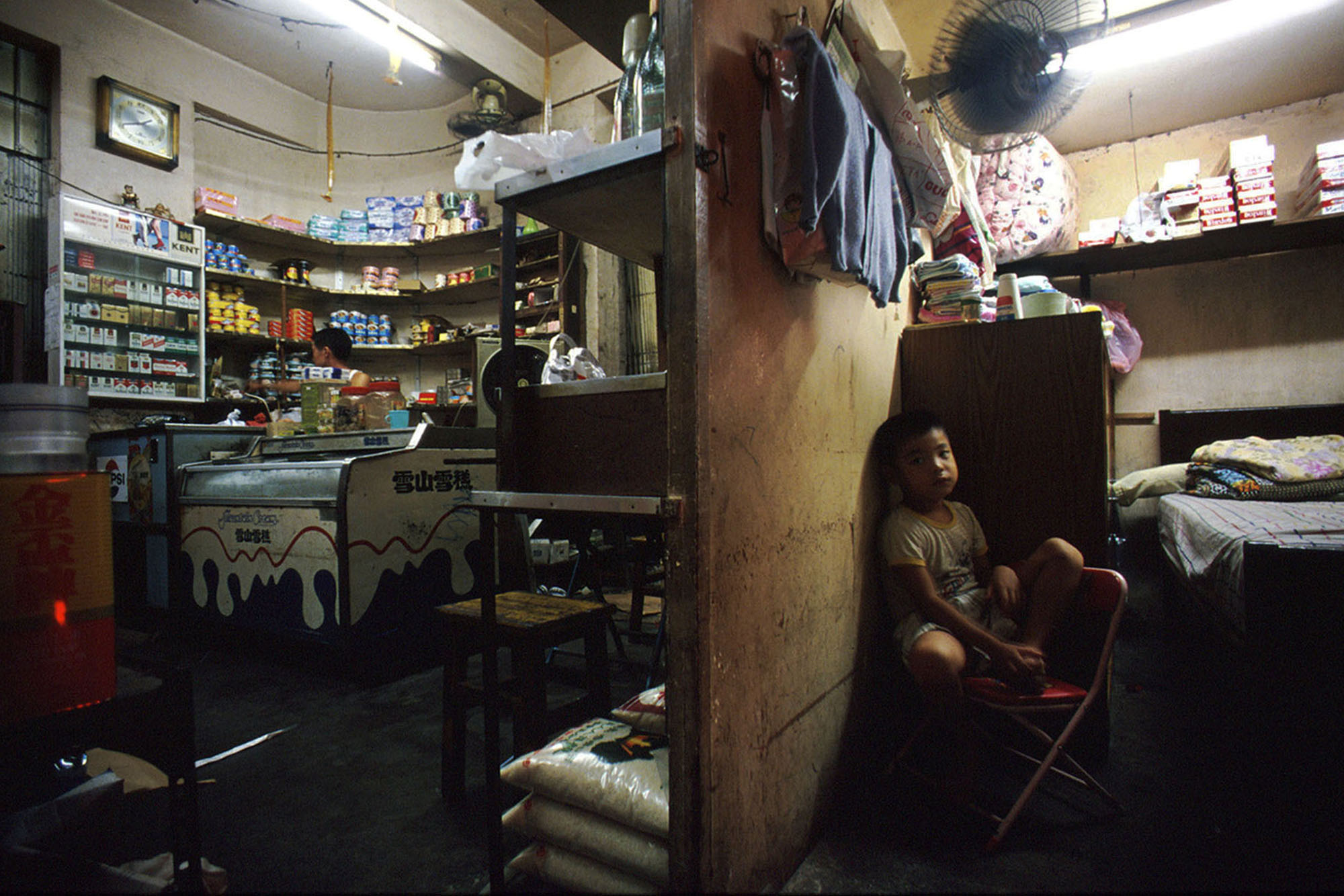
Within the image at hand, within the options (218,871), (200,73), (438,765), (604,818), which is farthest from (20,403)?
(200,73)

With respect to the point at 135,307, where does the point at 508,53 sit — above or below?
above

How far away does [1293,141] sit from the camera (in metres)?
3.99

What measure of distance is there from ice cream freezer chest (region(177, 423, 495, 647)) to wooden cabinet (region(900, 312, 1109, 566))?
7.25 ft

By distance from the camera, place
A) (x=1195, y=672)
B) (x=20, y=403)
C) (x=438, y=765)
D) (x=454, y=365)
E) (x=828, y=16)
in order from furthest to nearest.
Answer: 1. (x=454, y=365)
2. (x=1195, y=672)
3. (x=438, y=765)
4. (x=828, y=16)
5. (x=20, y=403)

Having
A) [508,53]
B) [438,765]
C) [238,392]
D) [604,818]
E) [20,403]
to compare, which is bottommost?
[438,765]

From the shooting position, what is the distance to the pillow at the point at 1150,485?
3.70 metres

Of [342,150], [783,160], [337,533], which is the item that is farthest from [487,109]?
[783,160]

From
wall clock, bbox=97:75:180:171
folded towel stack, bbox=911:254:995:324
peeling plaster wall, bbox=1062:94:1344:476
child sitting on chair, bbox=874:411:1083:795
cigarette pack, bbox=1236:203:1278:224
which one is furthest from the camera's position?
wall clock, bbox=97:75:180:171

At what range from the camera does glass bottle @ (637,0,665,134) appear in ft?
4.76

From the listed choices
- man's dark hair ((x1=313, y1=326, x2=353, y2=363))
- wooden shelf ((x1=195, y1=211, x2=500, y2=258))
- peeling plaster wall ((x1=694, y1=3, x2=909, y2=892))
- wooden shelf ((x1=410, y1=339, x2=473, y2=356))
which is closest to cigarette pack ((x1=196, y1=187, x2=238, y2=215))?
wooden shelf ((x1=195, y1=211, x2=500, y2=258))

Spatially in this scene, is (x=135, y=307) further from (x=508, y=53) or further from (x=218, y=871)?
(x=218, y=871)

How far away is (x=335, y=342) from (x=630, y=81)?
159 inches

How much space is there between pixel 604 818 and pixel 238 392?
21.0 ft

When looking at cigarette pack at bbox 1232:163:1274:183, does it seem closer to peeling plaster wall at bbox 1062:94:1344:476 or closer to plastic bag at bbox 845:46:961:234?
peeling plaster wall at bbox 1062:94:1344:476
